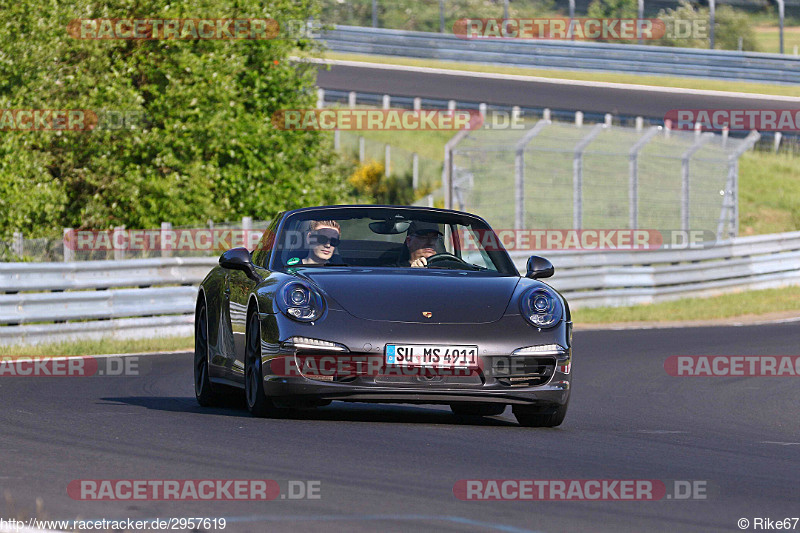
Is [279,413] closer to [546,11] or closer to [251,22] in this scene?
[251,22]

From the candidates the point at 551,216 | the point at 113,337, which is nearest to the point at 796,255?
the point at 551,216

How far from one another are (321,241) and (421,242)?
65 centimetres

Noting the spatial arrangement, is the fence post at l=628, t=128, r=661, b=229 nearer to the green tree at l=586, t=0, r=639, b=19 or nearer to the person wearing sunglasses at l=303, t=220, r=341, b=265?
the person wearing sunglasses at l=303, t=220, r=341, b=265

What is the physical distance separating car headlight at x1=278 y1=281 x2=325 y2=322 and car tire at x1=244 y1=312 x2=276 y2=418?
0.31m

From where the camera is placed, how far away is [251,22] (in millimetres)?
25562

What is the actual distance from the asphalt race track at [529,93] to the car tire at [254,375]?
30773mm

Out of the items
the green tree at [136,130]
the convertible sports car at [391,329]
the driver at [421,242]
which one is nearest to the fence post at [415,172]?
the green tree at [136,130]

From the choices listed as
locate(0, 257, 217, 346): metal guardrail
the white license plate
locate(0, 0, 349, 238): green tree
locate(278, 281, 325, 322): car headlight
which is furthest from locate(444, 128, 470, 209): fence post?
the white license plate

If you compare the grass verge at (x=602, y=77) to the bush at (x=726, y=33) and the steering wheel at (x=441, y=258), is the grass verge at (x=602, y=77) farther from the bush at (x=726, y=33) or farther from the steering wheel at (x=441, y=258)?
the steering wheel at (x=441, y=258)

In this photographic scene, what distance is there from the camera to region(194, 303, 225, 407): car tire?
1012cm

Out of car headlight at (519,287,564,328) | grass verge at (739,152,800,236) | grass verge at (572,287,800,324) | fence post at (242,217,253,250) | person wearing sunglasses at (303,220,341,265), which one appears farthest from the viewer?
grass verge at (739,152,800,236)

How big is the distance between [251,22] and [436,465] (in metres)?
19.6

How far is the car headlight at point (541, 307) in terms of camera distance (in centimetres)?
862

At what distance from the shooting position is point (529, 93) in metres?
43.1
